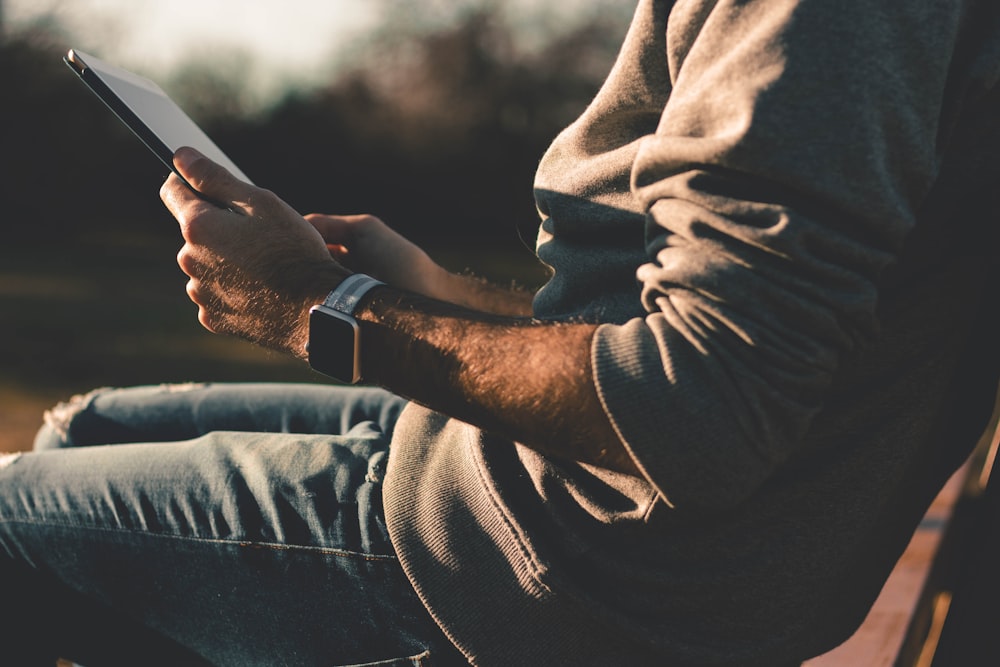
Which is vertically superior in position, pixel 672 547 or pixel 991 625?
pixel 672 547

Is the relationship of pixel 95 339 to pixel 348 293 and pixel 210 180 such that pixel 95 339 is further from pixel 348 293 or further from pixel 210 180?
pixel 348 293

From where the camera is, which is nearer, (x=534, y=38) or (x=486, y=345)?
(x=486, y=345)

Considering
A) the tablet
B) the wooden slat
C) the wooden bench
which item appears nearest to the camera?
the wooden bench

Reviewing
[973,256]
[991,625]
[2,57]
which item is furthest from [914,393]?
[2,57]

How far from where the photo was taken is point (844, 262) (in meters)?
0.84

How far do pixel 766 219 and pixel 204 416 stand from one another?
3.94 feet

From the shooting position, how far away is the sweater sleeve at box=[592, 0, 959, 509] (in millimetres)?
814

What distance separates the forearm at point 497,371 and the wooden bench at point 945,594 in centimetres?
44

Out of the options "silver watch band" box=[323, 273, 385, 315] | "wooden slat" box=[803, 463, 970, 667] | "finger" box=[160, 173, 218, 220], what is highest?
"finger" box=[160, 173, 218, 220]

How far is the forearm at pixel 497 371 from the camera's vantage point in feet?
2.99

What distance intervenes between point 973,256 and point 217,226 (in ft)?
3.00

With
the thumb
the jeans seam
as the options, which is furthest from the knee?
the thumb

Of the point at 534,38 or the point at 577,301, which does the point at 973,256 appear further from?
the point at 534,38

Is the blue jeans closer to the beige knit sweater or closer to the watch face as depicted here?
the beige knit sweater
